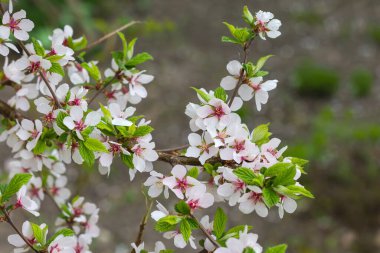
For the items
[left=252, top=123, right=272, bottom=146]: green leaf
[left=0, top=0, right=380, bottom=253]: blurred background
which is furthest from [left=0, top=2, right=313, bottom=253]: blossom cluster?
[left=0, top=0, right=380, bottom=253]: blurred background

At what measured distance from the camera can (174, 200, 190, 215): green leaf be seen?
3.07 feet

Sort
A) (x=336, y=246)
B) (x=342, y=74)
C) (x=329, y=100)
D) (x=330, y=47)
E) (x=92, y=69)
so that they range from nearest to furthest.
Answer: (x=92, y=69), (x=336, y=246), (x=329, y=100), (x=342, y=74), (x=330, y=47)

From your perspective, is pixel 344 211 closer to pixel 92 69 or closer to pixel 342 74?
pixel 342 74

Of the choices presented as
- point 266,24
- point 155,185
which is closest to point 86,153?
point 155,185

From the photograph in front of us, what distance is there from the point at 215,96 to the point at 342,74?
4.80 metres

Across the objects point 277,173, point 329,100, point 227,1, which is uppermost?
point 277,173

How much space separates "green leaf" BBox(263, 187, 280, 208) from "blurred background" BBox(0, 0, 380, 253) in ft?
5.09

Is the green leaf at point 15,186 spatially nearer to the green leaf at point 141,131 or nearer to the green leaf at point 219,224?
the green leaf at point 141,131

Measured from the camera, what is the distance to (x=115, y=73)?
4.22ft

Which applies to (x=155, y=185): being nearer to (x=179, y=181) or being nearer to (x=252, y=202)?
(x=179, y=181)

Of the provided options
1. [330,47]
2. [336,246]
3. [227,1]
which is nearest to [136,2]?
[227,1]

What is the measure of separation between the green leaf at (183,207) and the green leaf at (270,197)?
138 millimetres

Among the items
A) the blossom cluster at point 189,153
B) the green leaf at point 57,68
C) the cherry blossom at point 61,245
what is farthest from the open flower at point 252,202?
the green leaf at point 57,68

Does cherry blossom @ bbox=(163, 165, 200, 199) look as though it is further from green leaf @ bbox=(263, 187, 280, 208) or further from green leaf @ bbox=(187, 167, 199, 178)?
green leaf @ bbox=(263, 187, 280, 208)
